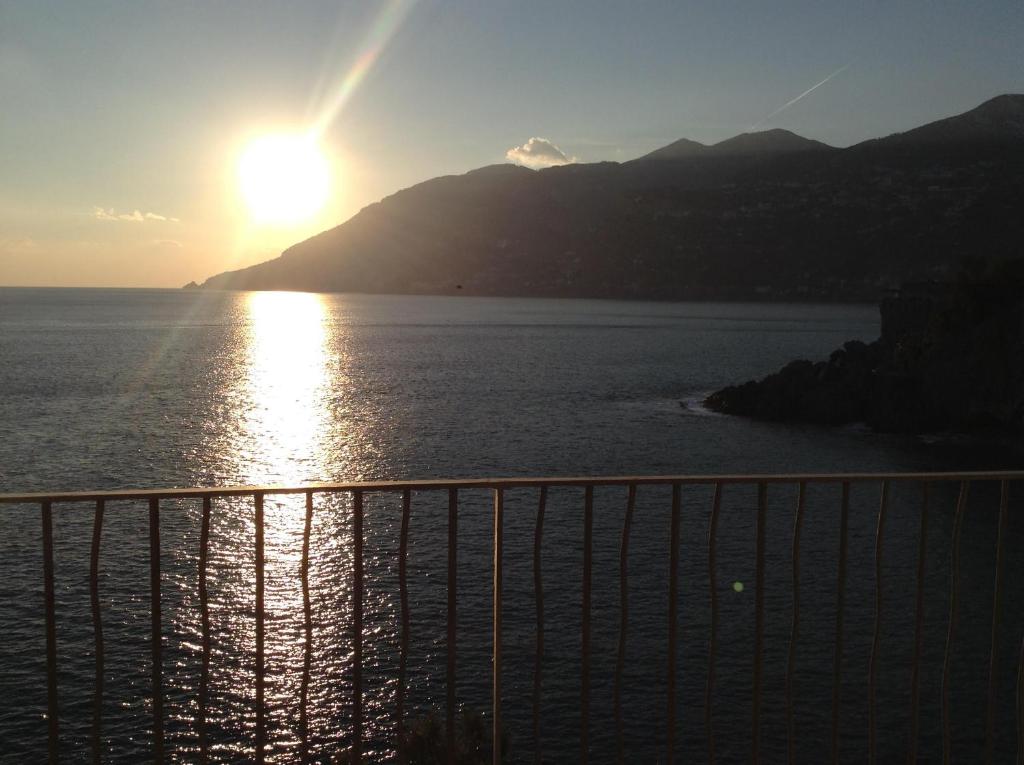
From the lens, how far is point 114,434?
123 feet

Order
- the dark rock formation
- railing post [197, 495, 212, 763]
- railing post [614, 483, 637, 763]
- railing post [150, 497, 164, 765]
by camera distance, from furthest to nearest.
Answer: the dark rock formation → railing post [614, 483, 637, 763] → railing post [197, 495, 212, 763] → railing post [150, 497, 164, 765]

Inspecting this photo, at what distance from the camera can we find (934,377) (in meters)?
45.6

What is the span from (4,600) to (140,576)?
9.04 feet

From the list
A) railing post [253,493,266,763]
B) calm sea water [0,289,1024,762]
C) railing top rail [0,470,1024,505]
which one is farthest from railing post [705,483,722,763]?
calm sea water [0,289,1024,762]

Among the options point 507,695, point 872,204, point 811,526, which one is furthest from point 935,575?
point 872,204

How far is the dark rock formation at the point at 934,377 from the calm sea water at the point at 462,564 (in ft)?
7.47

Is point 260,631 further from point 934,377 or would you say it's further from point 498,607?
point 934,377

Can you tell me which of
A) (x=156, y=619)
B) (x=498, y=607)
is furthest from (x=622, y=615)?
(x=156, y=619)

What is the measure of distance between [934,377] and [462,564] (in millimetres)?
34702

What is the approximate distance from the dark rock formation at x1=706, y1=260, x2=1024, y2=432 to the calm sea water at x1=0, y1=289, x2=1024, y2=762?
2278 mm

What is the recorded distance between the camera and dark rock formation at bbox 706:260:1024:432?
42156 millimetres

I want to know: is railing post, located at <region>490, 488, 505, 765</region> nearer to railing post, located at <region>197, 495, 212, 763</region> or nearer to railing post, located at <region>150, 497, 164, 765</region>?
railing post, located at <region>197, 495, 212, 763</region>

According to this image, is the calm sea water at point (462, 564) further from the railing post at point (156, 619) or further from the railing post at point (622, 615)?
the railing post at point (156, 619)

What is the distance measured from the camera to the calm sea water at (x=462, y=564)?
47.5 feet
